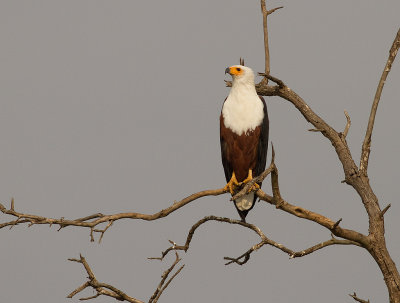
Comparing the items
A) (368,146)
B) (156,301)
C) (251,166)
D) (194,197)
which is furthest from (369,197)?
(156,301)

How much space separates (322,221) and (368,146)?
1432 millimetres

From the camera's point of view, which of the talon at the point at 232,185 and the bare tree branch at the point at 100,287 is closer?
the bare tree branch at the point at 100,287

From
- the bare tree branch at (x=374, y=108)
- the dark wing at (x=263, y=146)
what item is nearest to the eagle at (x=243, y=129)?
the dark wing at (x=263, y=146)

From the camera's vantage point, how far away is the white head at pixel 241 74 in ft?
30.0

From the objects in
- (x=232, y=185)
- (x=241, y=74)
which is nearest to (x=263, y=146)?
(x=232, y=185)

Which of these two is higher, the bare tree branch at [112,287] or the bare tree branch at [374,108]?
the bare tree branch at [374,108]

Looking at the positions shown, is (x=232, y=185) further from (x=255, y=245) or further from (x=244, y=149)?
(x=255, y=245)

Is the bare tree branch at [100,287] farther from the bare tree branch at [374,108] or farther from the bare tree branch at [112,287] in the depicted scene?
the bare tree branch at [374,108]

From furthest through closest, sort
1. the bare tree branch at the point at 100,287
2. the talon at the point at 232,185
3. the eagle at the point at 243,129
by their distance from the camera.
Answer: the talon at the point at 232,185
the eagle at the point at 243,129
the bare tree branch at the point at 100,287

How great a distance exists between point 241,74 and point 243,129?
0.60 m

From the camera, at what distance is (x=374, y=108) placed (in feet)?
31.0

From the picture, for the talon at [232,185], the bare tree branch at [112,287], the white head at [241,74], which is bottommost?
the bare tree branch at [112,287]

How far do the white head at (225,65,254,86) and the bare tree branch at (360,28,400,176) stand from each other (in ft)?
4.63

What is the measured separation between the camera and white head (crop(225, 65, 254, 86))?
30.0ft
